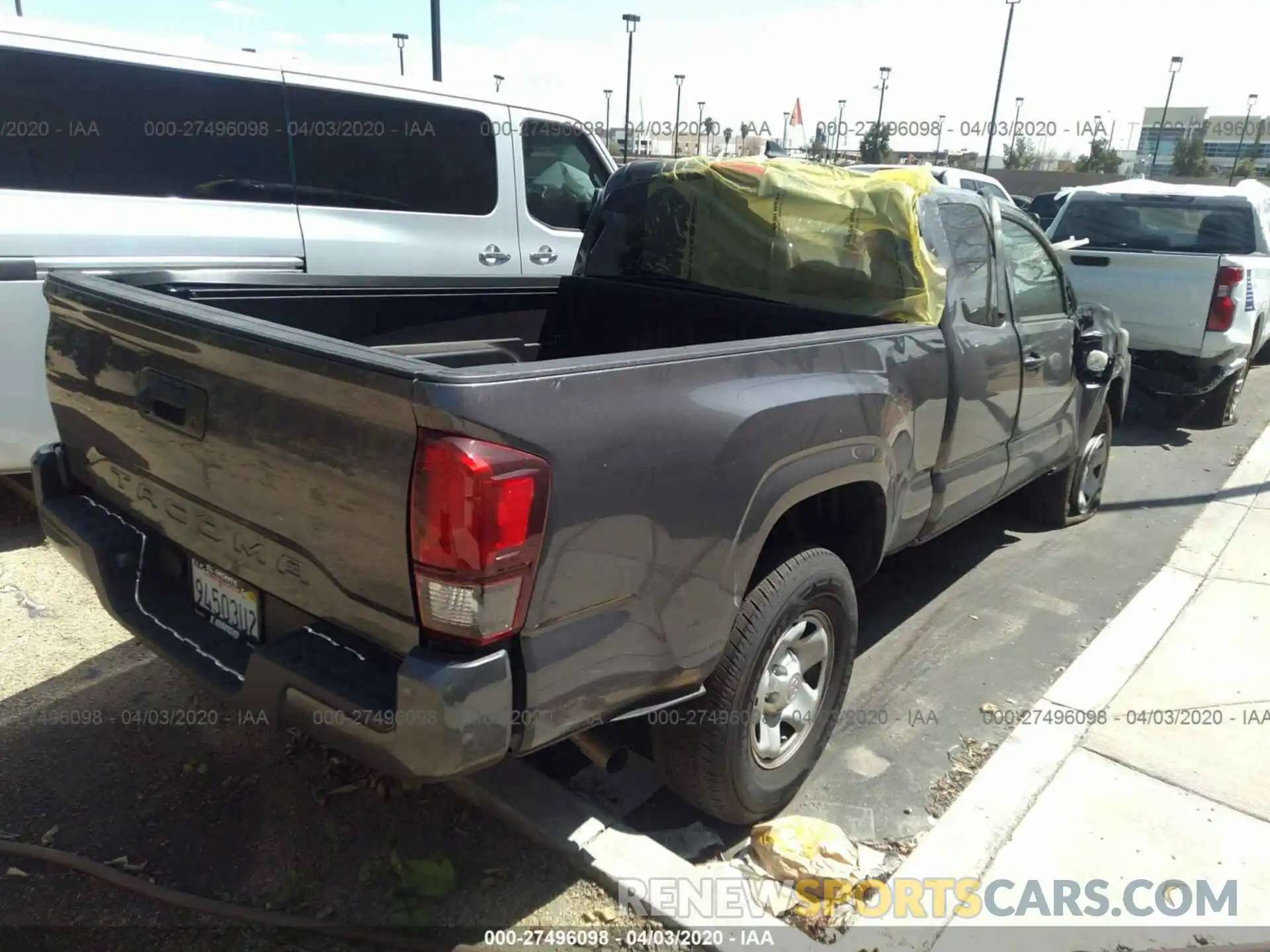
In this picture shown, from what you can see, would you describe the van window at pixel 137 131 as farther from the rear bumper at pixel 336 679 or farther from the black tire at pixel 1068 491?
the black tire at pixel 1068 491

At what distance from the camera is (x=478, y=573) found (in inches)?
73.5

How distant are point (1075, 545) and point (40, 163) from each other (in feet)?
18.1

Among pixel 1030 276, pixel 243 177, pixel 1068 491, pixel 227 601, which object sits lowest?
pixel 1068 491

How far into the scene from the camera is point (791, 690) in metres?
2.89

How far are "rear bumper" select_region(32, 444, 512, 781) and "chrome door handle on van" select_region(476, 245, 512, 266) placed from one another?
368cm

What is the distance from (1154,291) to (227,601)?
7339mm

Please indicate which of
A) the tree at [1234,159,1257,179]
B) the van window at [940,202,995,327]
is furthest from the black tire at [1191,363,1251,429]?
the tree at [1234,159,1257,179]

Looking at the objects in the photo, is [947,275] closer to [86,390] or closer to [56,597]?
[86,390]

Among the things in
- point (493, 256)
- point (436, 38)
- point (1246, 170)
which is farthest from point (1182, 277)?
point (1246, 170)

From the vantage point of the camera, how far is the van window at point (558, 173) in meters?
6.14

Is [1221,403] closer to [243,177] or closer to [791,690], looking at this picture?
[791,690]

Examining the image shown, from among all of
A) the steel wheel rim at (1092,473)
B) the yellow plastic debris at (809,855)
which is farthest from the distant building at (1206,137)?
the yellow plastic debris at (809,855)

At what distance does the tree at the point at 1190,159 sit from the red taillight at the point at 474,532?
169ft

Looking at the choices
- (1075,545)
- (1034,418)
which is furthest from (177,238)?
(1075,545)
